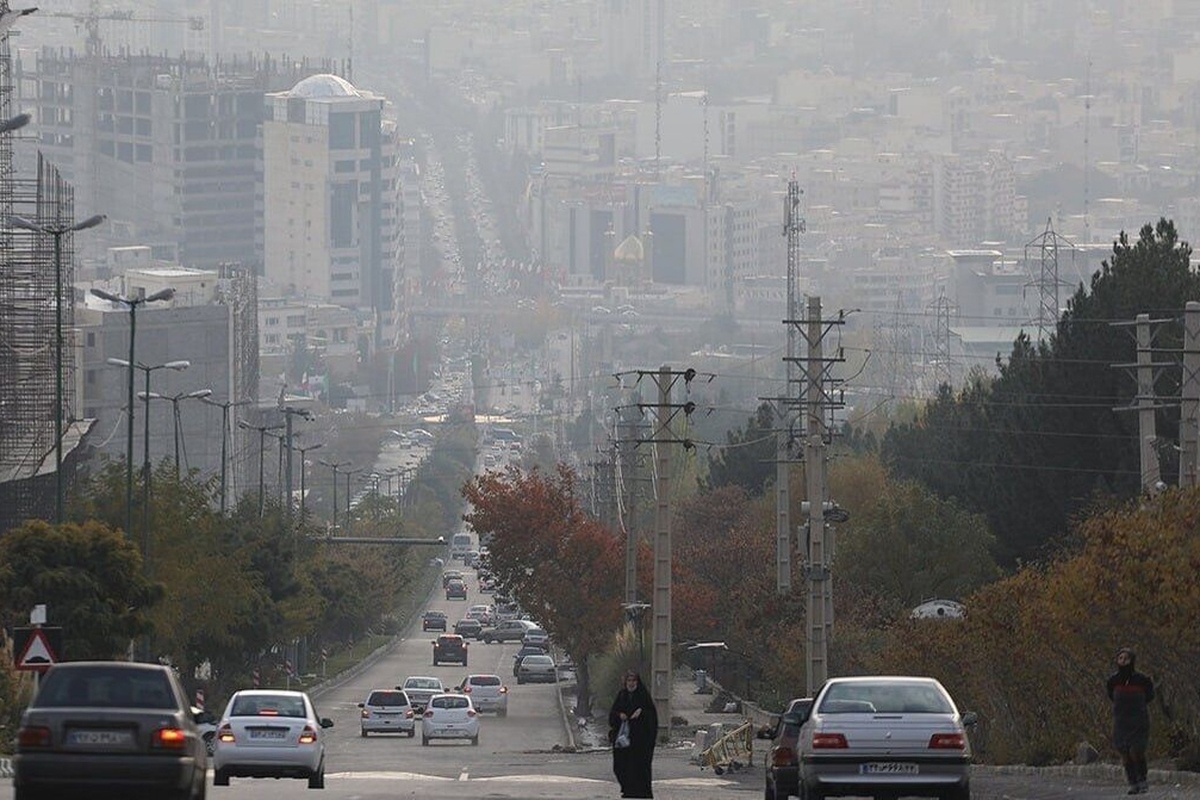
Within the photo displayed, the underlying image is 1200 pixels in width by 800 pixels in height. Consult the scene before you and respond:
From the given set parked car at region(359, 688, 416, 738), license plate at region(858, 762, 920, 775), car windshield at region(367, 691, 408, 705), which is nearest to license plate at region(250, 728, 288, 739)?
license plate at region(858, 762, 920, 775)

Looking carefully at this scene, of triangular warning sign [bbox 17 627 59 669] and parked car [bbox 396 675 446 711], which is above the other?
triangular warning sign [bbox 17 627 59 669]

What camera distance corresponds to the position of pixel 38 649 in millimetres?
35438

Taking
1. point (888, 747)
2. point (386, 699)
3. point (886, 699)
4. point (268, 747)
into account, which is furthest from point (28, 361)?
point (888, 747)

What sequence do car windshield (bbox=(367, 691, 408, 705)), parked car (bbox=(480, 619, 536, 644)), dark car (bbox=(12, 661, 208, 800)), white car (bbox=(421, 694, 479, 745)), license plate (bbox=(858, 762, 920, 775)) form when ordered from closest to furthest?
dark car (bbox=(12, 661, 208, 800))
license plate (bbox=(858, 762, 920, 775))
white car (bbox=(421, 694, 479, 745))
car windshield (bbox=(367, 691, 408, 705))
parked car (bbox=(480, 619, 536, 644))

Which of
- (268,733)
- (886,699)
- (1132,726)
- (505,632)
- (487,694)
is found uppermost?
(886,699)

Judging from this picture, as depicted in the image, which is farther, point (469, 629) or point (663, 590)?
point (469, 629)

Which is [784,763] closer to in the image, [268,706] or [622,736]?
[622,736]

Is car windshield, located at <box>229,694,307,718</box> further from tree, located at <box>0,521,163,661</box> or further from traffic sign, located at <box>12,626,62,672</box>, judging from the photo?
tree, located at <box>0,521,163,661</box>

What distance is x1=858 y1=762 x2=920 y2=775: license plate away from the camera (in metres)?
25.4

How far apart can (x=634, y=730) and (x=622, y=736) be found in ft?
0.45

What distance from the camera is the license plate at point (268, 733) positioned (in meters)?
34.3

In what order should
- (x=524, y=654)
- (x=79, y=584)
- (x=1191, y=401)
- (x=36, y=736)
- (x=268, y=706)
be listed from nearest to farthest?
(x=36, y=736) < (x=268, y=706) < (x=1191, y=401) < (x=79, y=584) < (x=524, y=654)

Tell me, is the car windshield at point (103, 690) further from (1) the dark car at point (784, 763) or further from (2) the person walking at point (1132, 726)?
(2) the person walking at point (1132, 726)

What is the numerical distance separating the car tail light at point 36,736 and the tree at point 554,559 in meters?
56.0
